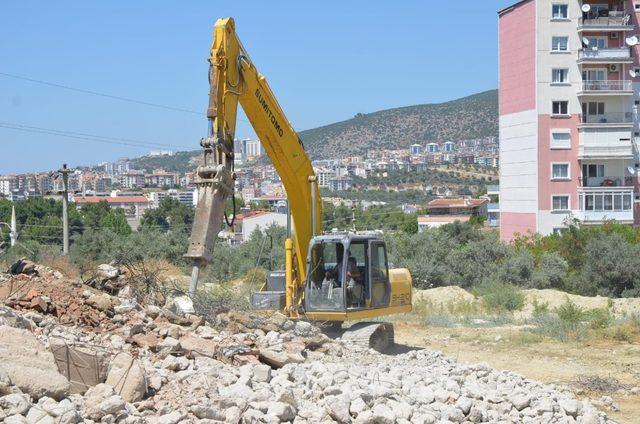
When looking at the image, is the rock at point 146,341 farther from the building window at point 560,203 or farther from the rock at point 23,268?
the building window at point 560,203

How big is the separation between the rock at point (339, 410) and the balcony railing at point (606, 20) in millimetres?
50365

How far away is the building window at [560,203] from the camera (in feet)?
183

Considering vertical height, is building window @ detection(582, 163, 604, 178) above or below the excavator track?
above

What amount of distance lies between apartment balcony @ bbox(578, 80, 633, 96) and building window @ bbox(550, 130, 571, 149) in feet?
8.08

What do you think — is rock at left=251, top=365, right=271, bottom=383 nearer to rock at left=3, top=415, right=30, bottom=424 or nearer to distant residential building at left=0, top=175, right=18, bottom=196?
rock at left=3, top=415, right=30, bottom=424

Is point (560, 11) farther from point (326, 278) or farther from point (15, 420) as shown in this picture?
point (15, 420)

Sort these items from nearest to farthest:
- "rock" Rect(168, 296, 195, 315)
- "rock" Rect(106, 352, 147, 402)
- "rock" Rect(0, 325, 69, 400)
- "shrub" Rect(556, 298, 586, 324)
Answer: "rock" Rect(0, 325, 69, 400), "rock" Rect(106, 352, 147, 402), "rock" Rect(168, 296, 195, 315), "shrub" Rect(556, 298, 586, 324)

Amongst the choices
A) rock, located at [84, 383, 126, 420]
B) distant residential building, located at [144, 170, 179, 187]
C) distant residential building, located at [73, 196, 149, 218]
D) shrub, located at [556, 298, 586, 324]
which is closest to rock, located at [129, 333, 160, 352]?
rock, located at [84, 383, 126, 420]

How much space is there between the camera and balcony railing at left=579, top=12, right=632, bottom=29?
5634cm

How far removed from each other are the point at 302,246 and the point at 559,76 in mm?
41818

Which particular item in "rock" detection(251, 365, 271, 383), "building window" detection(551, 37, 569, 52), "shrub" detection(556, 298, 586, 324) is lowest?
"shrub" detection(556, 298, 586, 324)

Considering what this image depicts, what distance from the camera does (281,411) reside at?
30.8ft

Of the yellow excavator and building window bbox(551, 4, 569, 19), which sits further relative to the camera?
building window bbox(551, 4, 569, 19)

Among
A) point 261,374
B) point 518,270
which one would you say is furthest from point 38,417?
point 518,270
